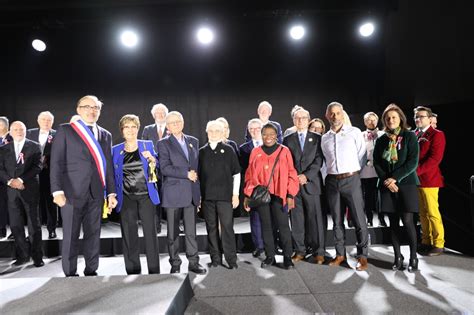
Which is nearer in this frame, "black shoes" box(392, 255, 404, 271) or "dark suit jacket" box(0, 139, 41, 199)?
"black shoes" box(392, 255, 404, 271)

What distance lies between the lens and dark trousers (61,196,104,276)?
2.89 m

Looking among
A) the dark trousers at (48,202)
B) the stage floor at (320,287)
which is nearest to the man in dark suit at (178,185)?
the stage floor at (320,287)

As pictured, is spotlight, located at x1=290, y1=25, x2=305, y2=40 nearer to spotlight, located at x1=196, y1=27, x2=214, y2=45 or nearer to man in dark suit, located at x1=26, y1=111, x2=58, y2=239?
spotlight, located at x1=196, y1=27, x2=214, y2=45

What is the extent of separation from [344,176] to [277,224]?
0.76m

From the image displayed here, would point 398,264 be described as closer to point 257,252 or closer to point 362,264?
point 362,264

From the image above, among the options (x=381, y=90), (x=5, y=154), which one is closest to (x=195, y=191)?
(x=5, y=154)

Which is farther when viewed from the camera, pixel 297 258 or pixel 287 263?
pixel 297 258

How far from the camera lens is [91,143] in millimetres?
2934

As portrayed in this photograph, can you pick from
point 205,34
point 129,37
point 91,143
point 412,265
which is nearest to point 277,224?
point 412,265

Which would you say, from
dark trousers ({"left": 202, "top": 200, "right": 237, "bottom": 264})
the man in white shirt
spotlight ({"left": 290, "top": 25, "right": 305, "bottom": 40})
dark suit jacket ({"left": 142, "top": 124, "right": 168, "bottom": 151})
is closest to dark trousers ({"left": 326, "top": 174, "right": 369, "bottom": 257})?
the man in white shirt

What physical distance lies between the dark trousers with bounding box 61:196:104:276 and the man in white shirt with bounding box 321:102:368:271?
81.2 inches

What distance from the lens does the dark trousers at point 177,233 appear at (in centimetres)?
338

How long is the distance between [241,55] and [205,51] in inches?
23.9

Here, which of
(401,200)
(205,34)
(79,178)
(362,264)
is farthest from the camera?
(205,34)
